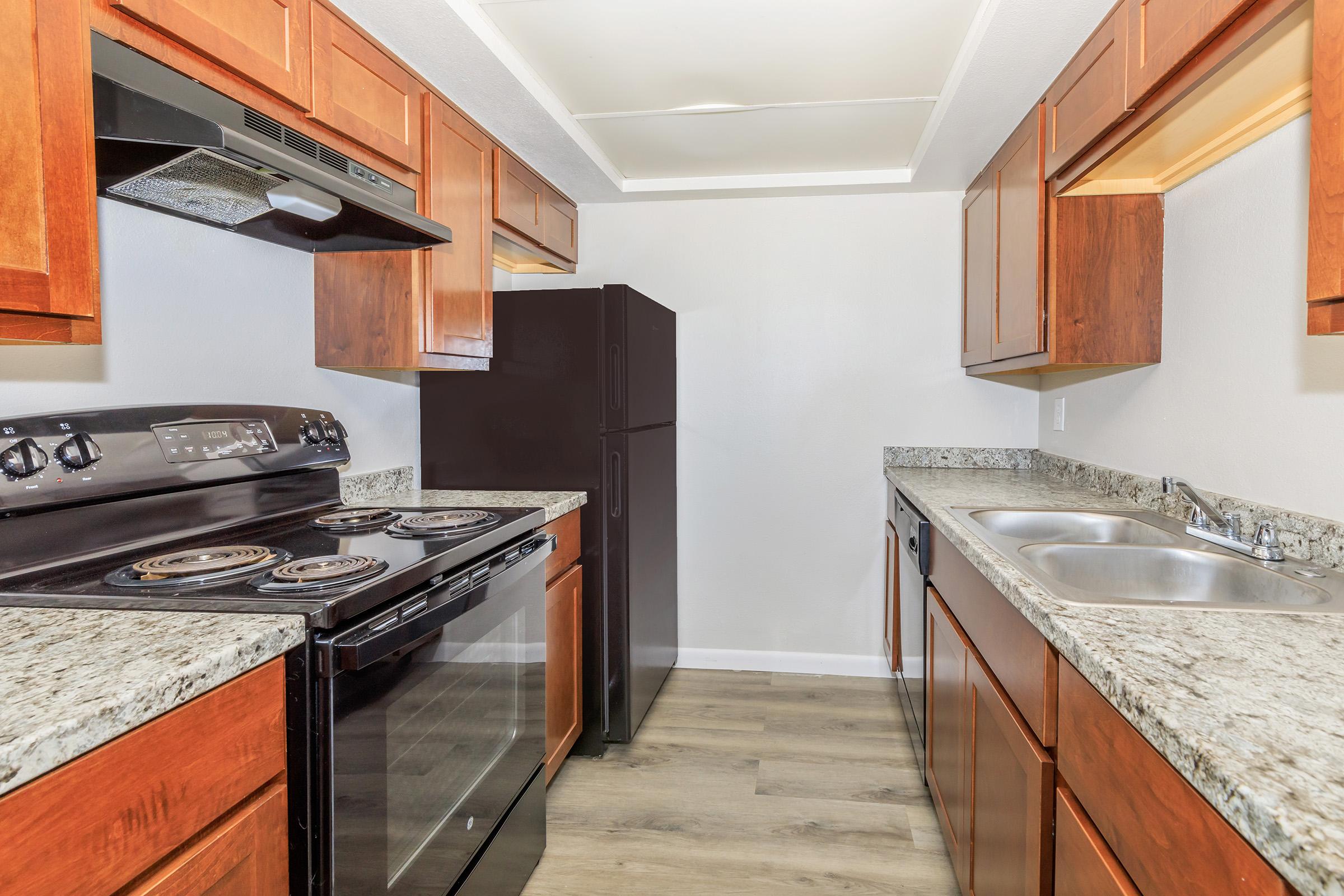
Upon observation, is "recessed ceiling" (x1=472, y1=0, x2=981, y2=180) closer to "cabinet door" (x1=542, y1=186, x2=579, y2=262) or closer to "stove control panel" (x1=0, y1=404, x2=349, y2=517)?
"cabinet door" (x1=542, y1=186, x2=579, y2=262)

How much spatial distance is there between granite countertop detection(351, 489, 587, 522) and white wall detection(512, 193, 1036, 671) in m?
1.13

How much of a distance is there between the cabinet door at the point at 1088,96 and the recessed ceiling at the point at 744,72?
0.29 metres

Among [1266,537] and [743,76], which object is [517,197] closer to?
[743,76]

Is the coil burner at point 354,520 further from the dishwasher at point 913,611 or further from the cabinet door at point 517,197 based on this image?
the dishwasher at point 913,611

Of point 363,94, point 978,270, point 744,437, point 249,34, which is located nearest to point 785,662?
point 744,437

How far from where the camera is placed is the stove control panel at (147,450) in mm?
1265

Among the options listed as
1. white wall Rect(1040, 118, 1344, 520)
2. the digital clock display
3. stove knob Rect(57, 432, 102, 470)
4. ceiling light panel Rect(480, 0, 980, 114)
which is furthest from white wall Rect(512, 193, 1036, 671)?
stove knob Rect(57, 432, 102, 470)

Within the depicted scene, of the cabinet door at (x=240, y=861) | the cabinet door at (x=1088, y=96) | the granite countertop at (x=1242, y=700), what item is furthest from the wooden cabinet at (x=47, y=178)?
the cabinet door at (x=1088, y=96)

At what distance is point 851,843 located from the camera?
206cm

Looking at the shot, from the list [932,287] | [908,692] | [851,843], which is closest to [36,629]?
[851,843]

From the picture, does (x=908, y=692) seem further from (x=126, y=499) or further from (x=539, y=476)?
(x=126, y=499)

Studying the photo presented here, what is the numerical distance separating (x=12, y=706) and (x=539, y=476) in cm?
180

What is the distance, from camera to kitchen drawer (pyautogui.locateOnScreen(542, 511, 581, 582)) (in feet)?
7.25

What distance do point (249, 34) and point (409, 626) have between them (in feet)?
3.74
